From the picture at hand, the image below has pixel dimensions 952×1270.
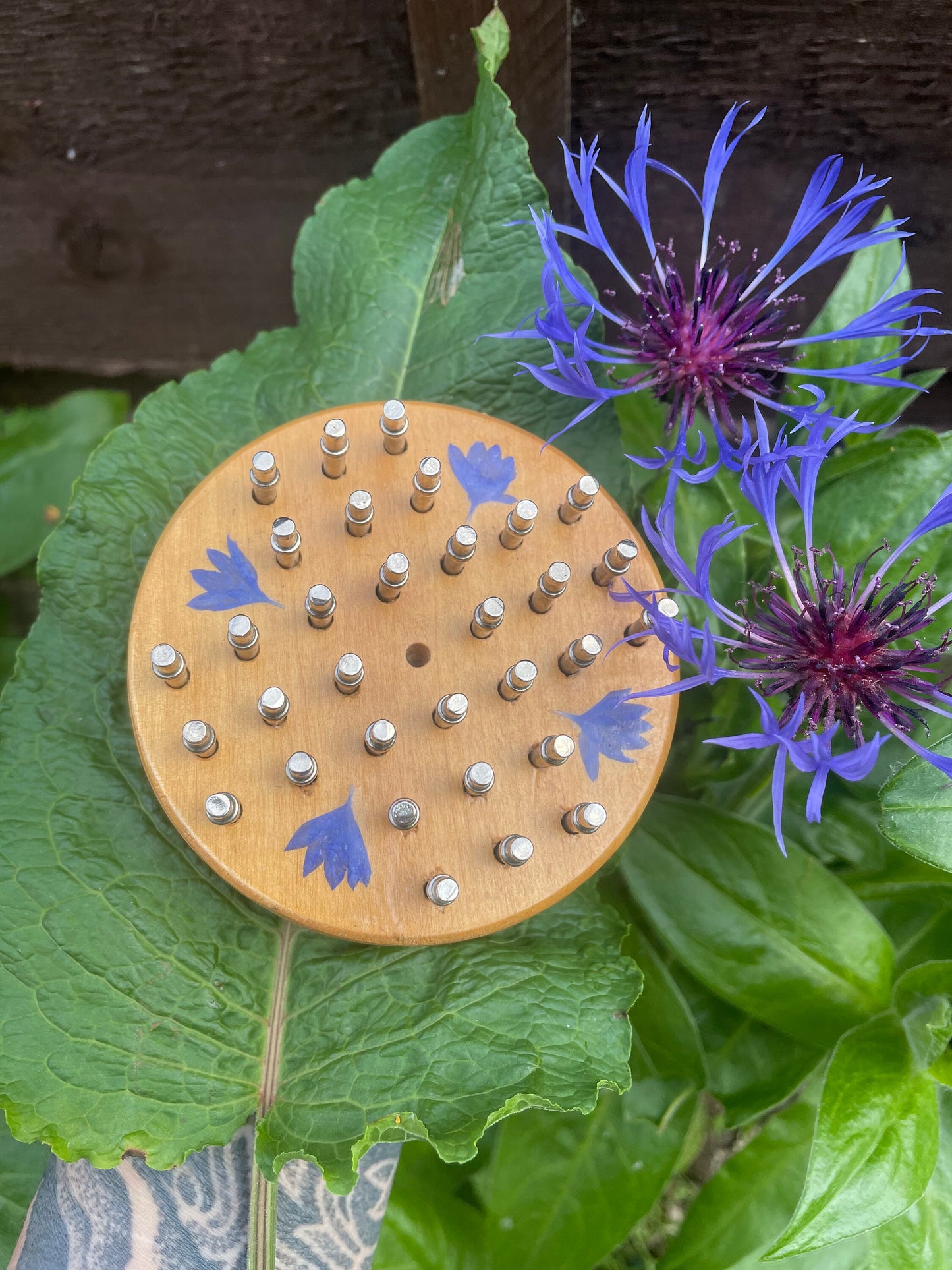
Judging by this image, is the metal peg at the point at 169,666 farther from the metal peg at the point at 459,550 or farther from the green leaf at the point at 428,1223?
the green leaf at the point at 428,1223

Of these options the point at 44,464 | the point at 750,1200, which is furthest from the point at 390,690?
the point at 44,464

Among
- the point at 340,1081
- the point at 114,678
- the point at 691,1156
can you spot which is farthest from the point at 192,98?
the point at 691,1156

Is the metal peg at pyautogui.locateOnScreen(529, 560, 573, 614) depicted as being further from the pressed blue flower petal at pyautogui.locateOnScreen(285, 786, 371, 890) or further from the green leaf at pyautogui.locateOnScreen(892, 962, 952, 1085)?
the green leaf at pyautogui.locateOnScreen(892, 962, 952, 1085)

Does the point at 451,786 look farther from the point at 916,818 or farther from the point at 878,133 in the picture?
the point at 878,133

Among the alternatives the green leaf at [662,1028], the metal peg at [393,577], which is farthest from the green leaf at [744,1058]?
the metal peg at [393,577]

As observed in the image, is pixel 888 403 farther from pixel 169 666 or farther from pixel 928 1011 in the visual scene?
pixel 169 666

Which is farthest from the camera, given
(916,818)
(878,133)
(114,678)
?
(878,133)
